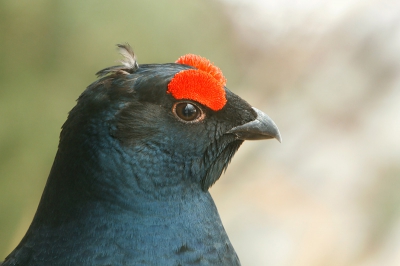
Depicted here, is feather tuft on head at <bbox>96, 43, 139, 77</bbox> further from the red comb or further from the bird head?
the red comb

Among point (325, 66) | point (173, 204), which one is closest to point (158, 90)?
point (173, 204)

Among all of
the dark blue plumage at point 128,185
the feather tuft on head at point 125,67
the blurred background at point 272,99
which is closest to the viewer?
the dark blue plumage at point 128,185

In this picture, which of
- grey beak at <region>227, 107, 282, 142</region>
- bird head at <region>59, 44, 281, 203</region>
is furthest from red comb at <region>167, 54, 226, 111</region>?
grey beak at <region>227, 107, 282, 142</region>

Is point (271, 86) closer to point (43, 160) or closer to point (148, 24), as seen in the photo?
point (148, 24)

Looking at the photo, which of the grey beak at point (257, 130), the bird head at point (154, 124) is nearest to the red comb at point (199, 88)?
the bird head at point (154, 124)

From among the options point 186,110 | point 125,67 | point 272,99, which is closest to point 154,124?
point 186,110

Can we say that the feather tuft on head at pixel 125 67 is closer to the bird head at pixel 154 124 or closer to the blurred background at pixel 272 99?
the bird head at pixel 154 124
